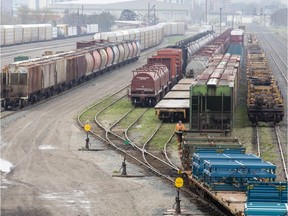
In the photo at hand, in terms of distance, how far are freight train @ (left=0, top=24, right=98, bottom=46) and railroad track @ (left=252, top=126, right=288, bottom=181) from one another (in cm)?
7468

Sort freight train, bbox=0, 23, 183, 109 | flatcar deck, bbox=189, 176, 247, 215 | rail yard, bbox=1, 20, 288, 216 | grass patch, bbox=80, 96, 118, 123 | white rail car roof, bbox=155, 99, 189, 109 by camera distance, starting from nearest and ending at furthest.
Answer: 1. flatcar deck, bbox=189, 176, 247, 215
2. rail yard, bbox=1, 20, 288, 216
3. white rail car roof, bbox=155, 99, 189, 109
4. grass patch, bbox=80, 96, 118, 123
5. freight train, bbox=0, 23, 183, 109

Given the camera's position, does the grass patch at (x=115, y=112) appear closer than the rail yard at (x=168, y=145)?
No

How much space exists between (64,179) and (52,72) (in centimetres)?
2693

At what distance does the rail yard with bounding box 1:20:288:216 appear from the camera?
75.2 ft

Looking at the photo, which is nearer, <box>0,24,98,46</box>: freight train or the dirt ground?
the dirt ground

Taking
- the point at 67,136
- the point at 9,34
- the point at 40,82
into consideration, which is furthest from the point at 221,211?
the point at 9,34

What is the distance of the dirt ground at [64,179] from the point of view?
24.2 metres

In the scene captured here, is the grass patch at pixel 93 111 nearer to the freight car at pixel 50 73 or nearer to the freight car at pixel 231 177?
the freight car at pixel 50 73

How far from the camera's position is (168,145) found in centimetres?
3562

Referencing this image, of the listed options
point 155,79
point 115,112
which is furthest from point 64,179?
point 155,79

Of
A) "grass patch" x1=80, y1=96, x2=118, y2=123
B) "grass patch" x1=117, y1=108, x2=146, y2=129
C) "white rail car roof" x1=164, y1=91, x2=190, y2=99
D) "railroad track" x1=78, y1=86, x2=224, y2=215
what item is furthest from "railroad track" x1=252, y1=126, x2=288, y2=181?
"grass patch" x1=80, y1=96, x2=118, y2=123

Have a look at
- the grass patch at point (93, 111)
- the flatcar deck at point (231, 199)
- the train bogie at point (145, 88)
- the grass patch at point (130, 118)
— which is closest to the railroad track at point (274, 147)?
the flatcar deck at point (231, 199)

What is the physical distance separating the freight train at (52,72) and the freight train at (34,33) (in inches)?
1326

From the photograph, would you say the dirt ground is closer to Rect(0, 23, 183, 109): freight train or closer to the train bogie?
Rect(0, 23, 183, 109): freight train
